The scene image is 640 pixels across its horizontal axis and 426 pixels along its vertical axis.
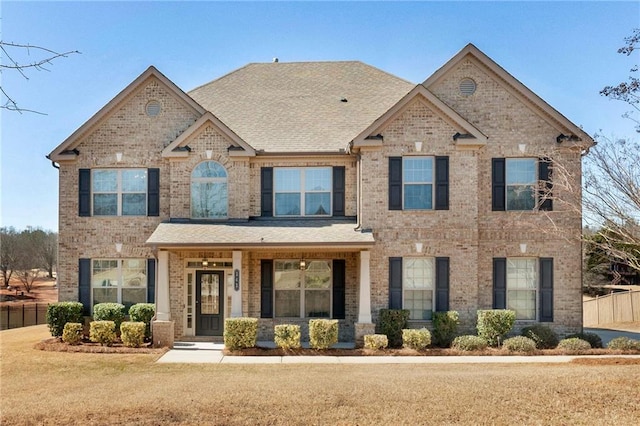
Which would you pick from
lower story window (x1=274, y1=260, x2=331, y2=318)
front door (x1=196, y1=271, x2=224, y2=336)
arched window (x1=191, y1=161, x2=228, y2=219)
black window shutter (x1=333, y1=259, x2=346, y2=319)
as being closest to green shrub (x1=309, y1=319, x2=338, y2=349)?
black window shutter (x1=333, y1=259, x2=346, y2=319)

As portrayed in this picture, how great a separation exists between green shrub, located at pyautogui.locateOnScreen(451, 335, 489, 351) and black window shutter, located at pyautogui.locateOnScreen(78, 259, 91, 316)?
11951 millimetres

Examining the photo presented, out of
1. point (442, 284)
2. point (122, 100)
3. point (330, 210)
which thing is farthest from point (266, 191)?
point (442, 284)

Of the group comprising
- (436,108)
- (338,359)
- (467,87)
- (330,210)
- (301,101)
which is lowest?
(338,359)

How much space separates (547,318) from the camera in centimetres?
1698

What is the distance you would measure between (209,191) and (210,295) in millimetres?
3478

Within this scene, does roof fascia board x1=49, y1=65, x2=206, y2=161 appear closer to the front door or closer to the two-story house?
the two-story house

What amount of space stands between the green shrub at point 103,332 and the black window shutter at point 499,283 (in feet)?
39.3

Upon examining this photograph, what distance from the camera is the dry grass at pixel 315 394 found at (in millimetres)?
8305

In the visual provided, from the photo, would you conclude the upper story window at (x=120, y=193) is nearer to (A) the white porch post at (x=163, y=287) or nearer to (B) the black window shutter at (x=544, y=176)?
(A) the white porch post at (x=163, y=287)

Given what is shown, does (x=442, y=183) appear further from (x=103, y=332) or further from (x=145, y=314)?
(x=103, y=332)

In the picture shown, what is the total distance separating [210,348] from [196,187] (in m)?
5.32

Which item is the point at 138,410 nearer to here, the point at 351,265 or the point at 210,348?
the point at 210,348

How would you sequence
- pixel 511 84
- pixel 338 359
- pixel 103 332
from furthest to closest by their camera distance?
pixel 511 84
pixel 103 332
pixel 338 359

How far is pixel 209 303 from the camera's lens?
690 inches
